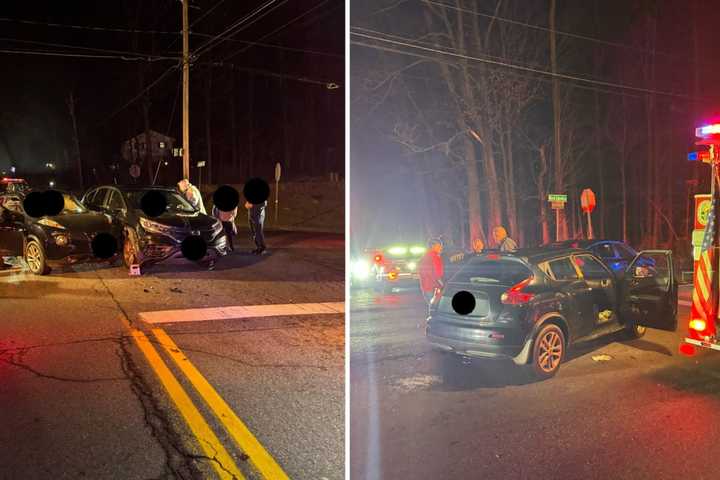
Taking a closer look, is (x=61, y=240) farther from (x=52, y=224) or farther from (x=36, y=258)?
(x=36, y=258)

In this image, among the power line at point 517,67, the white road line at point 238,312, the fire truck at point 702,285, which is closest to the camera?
the fire truck at point 702,285

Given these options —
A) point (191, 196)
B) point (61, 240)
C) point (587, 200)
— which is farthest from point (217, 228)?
point (587, 200)

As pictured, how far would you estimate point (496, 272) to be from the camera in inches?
121

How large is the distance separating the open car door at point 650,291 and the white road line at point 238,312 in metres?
3.96

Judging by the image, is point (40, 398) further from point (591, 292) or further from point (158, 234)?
point (158, 234)

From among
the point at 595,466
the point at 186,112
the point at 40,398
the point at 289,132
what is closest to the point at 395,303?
the point at 595,466

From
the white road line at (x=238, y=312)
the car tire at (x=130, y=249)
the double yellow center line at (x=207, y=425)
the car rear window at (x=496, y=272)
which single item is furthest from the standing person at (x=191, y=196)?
the car rear window at (x=496, y=272)

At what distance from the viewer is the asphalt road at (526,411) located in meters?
2.93

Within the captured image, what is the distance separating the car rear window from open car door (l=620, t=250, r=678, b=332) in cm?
90

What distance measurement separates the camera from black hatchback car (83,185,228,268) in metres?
9.16

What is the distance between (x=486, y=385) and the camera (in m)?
3.43

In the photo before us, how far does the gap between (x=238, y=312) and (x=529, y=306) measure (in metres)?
4.64

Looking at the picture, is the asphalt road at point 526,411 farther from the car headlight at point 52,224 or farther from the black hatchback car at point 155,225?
the car headlight at point 52,224

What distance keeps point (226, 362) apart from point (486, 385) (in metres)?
2.45
